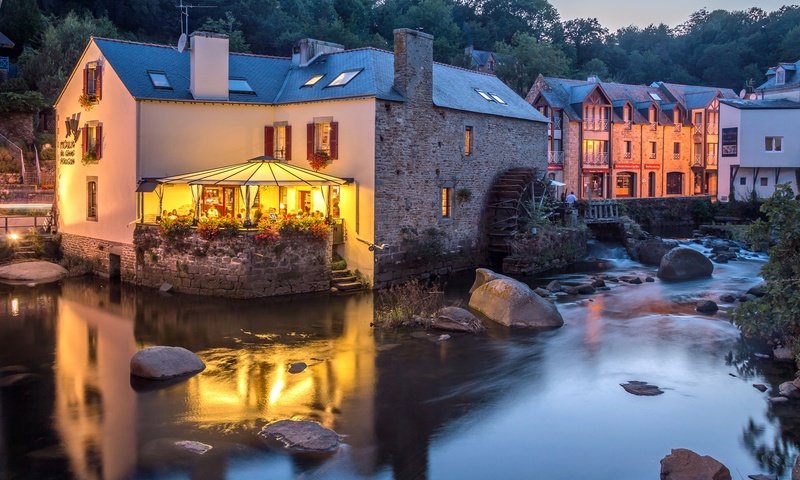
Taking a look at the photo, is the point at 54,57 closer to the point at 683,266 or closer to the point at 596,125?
the point at 596,125

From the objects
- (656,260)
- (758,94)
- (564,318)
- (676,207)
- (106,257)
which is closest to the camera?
(564,318)

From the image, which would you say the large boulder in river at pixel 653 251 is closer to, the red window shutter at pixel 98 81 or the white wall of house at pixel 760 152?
the white wall of house at pixel 760 152

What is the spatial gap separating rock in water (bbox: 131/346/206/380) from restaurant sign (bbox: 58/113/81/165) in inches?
588

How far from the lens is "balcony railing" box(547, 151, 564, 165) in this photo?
44.9 metres

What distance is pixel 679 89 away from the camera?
56.7 metres

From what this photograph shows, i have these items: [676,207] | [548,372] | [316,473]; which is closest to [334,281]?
[548,372]

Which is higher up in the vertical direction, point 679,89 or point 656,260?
point 679,89

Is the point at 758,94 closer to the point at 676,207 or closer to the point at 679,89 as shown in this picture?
the point at 679,89

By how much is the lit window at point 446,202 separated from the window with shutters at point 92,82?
12.1 metres

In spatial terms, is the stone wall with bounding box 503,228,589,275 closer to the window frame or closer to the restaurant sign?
the window frame

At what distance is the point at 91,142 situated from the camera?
1045 inches

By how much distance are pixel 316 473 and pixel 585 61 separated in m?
72.5

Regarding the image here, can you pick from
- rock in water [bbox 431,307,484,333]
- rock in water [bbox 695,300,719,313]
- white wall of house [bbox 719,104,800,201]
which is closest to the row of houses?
rock in water [bbox 431,307,484,333]

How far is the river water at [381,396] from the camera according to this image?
422 inches
